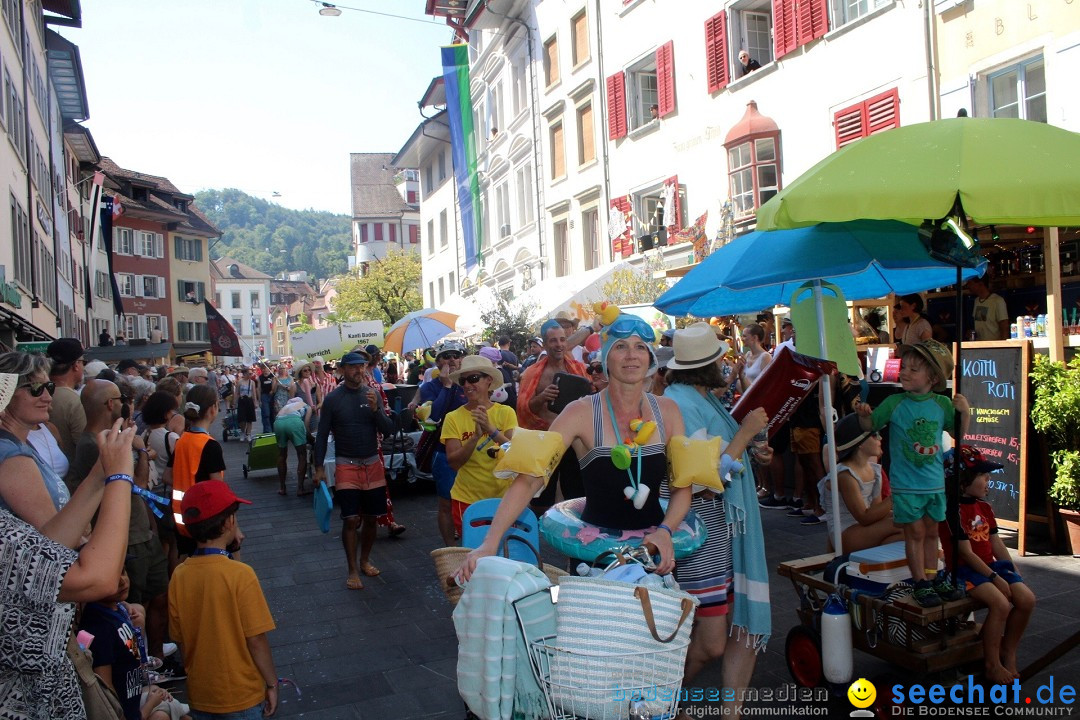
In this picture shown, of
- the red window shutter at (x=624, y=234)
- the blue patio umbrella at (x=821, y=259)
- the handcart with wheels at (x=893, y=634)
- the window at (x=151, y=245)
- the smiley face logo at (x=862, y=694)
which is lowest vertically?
the smiley face logo at (x=862, y=694)

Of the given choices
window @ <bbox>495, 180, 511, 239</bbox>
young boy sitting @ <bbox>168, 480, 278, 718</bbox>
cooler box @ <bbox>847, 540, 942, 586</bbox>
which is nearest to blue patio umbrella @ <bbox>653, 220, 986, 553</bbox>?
cooler box @ <bbox>847, 540, 942, 586</bbox>

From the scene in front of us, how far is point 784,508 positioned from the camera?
9180 millimetres

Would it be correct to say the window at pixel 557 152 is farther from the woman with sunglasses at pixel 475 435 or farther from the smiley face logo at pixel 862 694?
the smiley face logo at pixel 862 694

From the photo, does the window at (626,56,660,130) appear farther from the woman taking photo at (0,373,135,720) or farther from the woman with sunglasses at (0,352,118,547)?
the woman taking photo at (0,373,135,720)

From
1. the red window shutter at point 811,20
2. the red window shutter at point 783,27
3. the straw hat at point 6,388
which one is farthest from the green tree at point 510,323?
the straw hat at point 6,388

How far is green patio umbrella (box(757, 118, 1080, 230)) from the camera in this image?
12.0ft

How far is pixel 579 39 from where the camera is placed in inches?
891

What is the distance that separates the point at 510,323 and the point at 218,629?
16999 mm

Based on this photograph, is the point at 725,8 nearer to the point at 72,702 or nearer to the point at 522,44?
the point at 522,44

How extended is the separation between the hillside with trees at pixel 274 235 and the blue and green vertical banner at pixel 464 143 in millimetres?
108670

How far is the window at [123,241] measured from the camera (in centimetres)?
4997

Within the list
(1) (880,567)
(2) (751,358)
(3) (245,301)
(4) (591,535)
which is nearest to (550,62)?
(2) (751,358)

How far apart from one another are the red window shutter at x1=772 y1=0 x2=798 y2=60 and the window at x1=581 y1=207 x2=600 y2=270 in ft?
27.3

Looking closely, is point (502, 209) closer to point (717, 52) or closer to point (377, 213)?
point (717, 52)
